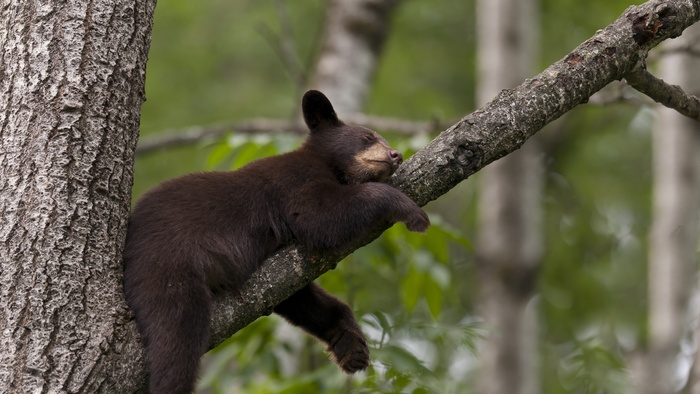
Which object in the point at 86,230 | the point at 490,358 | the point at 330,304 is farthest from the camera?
the point at 490,358

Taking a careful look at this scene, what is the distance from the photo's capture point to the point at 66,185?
138 inches

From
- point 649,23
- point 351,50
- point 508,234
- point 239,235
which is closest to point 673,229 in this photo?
point 508,234

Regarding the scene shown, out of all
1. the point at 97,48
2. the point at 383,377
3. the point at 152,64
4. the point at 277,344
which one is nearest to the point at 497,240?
the point at 277,344

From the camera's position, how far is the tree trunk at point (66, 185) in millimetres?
3312

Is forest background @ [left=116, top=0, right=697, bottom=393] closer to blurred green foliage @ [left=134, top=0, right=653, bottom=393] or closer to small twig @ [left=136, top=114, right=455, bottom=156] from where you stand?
blurred green foliage @ [left=134, top=0, right=653, bottom=393]

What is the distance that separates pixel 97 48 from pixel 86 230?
2.62ft

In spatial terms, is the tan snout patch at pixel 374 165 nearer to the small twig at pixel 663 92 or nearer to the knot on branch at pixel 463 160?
the knot on branch at pixel 463 160

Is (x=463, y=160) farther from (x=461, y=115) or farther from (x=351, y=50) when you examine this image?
(x=461, y=115)

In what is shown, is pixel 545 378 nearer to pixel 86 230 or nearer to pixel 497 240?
pixel 497 240

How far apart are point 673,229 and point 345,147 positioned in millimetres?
4784

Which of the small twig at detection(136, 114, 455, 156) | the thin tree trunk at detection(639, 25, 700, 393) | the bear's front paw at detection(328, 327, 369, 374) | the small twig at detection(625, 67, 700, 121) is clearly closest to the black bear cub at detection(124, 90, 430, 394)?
the bear's front paw at detection(328, 327, 369, 374)

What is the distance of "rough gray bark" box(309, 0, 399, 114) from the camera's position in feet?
30.0

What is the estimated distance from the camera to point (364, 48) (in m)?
9.35

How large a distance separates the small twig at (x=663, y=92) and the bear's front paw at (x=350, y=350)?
6.36 feet
